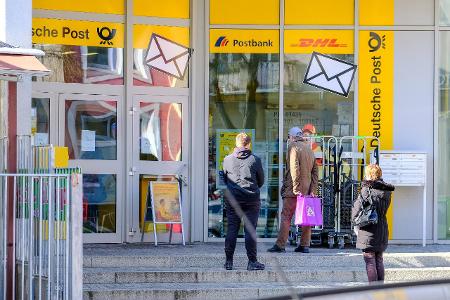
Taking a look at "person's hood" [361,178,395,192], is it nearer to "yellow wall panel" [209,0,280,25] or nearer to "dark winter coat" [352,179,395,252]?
"dark winter coat" [352,179,395,252]

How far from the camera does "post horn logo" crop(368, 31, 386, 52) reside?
1359 cm

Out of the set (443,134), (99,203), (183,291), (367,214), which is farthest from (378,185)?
(99,203)

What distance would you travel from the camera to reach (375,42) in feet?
44.7

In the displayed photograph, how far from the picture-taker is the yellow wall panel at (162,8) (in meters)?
13.2

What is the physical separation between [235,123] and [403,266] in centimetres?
324

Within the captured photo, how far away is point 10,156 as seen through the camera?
359 inches

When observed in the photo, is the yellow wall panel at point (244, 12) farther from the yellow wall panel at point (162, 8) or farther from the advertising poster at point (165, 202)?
the advertising poster at point (165, 202)

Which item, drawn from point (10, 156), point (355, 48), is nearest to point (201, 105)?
point (355, 48)

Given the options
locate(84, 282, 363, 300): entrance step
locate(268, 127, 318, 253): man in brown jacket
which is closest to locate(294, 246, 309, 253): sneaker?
locate(268, 127, 318, 253): man in brown jacket

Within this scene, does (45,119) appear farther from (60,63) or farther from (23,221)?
(23,221)

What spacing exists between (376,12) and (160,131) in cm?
351

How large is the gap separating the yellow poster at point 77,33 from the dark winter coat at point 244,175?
3076mm

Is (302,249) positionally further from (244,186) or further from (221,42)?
(221,42)

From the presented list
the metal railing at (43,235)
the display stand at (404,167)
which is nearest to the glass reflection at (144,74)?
the display stand at (404,167)
